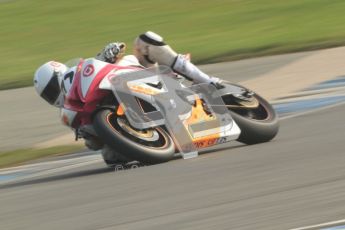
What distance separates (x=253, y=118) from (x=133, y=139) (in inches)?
63.4

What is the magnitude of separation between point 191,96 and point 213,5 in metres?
17.9

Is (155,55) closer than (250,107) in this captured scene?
Yes

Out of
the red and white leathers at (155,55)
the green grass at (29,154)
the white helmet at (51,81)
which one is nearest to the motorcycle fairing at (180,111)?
the red and white leathers at (155,55)

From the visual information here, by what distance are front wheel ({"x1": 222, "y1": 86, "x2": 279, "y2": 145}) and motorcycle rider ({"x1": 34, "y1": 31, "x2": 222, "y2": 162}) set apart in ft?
0.95

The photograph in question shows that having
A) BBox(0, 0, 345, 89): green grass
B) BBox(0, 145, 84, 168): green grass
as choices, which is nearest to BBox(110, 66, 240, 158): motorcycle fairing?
BBox(0, 145, 84, 168): green grass

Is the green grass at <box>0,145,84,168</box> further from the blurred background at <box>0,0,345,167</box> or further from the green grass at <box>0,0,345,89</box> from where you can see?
the green grass at <box>0,0,345,89</box>

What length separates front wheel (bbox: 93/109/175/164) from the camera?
28.2 feet

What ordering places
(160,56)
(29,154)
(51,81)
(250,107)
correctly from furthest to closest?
1. (29,154)
2. (250,107)
3. (51,81)
4. (160,56)

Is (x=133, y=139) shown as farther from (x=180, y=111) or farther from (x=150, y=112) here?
(x=180, y=111)

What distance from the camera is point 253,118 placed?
32.4 feet

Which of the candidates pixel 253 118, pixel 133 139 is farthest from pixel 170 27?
pixel 133 139

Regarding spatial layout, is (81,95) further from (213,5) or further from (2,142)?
(213,5)

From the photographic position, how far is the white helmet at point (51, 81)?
9.48 meters

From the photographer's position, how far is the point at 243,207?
21.0 ft
